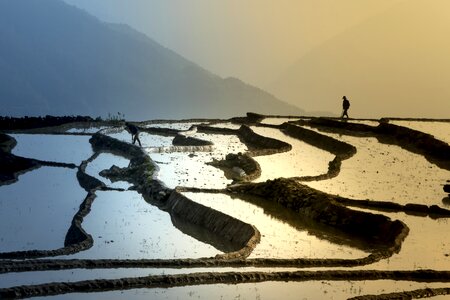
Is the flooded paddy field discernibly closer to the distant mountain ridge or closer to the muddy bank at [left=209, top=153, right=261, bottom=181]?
the muddy bank at [left=209, top=153, right=261, bottom=181]

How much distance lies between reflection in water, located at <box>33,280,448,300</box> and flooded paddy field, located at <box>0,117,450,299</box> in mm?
19

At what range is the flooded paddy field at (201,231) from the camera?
11.0 meters

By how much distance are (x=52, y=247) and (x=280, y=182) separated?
734 cm

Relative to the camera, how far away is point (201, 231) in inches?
634

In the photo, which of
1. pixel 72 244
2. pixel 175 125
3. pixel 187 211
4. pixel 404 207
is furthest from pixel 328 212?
pixel 175 125

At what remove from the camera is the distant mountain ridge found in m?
150

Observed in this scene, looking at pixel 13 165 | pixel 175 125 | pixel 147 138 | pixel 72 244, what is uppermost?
pixel 175 125

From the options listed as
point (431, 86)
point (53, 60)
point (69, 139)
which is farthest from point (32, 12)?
point (69, 139)

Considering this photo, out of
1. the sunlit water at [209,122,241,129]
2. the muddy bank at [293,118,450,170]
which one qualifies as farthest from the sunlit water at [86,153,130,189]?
the muddy bank at [293,118,450,170]

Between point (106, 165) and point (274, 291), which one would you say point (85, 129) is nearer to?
point (106, 165)

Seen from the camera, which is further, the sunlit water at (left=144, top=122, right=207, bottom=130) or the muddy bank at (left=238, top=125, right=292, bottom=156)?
the sunlit water at (left=144, top=122, right=207, bottom=130)

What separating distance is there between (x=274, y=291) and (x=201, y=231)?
5.44 m

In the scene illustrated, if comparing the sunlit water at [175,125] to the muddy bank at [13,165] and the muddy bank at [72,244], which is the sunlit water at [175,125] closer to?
the muddy bank at [13,165]

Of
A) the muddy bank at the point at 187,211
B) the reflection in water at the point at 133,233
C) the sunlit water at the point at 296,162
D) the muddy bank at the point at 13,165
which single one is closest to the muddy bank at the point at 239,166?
the sunlit water at the point at 296,162
